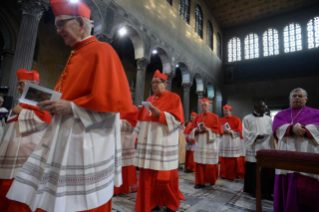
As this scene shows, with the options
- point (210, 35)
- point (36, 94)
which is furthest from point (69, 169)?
point (210, 35)

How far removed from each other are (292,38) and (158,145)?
64.1ft

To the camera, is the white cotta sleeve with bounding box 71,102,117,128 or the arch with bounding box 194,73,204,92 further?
the arch with bounding box 194,73,204,92

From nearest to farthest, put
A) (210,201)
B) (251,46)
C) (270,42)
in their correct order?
1. (210,201)
2. (270,42)
3. (251,46)

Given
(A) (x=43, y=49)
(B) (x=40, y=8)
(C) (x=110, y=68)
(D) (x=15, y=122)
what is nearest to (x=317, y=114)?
(C) (x=110, y=68)

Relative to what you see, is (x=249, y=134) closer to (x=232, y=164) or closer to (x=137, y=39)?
(x=232, y=164)

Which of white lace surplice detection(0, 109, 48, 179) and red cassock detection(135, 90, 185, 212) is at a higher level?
white lace surplice detection(0, 109, 48, 179)

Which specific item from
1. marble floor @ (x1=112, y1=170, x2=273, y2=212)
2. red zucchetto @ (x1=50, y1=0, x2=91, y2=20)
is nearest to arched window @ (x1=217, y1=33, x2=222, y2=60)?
marble floor @ (x1=112, y1=170, x2=273, y2=212)

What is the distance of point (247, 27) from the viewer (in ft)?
62.6

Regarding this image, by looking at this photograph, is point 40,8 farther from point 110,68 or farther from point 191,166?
point 191,166

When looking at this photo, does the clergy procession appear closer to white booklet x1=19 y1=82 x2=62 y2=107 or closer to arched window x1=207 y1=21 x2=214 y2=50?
white booklet x1=19 y1=82 x2=62 y2=107

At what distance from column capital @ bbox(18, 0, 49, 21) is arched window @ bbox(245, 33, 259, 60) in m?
18.1

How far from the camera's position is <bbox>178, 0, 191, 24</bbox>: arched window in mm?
12654

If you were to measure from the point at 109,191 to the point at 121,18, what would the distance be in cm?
799

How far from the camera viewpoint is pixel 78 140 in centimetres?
129
